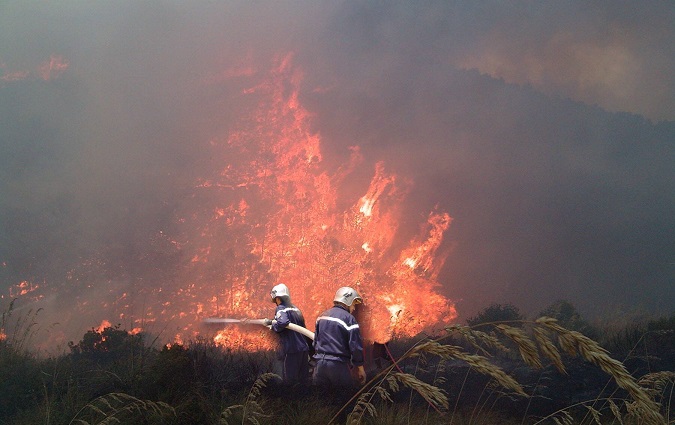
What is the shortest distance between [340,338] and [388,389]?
1317mm

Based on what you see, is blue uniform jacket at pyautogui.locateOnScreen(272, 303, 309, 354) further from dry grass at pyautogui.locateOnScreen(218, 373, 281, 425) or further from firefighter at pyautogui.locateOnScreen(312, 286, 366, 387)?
dry grass at pyautogui.locateOnScreen(218, 373, 281, 425)

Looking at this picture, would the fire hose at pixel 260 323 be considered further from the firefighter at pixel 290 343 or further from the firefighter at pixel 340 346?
the firefighter at pixel 340 346

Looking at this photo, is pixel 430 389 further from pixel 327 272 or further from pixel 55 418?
pixel 327 272

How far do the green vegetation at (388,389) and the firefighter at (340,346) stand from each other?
0.63 m

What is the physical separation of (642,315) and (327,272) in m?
23.8

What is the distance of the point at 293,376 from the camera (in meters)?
10.6

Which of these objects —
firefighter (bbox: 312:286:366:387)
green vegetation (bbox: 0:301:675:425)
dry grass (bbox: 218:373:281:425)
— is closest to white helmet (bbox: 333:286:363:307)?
firefighter (bbox: 312:286:366:387)

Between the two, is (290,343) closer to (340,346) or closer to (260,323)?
(260,323)

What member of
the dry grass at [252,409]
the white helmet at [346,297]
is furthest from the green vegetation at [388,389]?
the white helmet at [346,297]

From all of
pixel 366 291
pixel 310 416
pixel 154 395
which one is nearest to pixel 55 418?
pixel 154 395

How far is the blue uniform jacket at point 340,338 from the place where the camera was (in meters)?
8.90

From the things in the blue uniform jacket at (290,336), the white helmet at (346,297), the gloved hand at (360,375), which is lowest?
the gloved hand at (360,375)

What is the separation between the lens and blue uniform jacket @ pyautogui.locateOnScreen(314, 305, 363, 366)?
890 cm

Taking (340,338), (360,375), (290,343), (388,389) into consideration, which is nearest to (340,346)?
(340,338)
